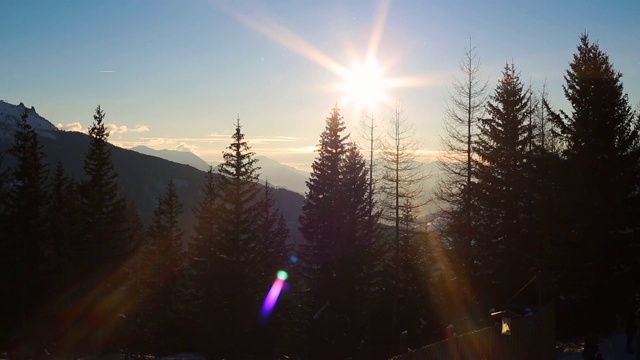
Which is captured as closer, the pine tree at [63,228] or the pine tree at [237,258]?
the pine tree at [237,258]

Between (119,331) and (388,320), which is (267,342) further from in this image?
(119,331)

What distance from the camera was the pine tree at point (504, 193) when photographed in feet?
87.7

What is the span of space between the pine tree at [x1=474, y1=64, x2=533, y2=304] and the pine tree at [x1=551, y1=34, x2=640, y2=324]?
21.7 feet

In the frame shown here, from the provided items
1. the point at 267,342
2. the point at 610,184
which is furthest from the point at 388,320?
the point at 610,184

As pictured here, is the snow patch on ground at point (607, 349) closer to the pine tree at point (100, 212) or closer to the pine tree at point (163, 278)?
the pine tree at point (163, 278)

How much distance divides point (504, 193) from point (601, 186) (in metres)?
7.98

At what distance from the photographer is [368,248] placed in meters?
29.5

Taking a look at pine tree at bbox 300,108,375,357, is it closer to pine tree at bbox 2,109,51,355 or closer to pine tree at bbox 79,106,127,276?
pine tree at bbox 79,106,127,276

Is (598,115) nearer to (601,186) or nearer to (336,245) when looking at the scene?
(601,186)

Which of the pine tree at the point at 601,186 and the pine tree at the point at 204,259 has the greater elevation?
the pine tree at the point at 601,186

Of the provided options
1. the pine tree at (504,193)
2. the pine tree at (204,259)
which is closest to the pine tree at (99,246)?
the pine tree at (204,259)

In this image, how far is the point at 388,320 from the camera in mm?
28703

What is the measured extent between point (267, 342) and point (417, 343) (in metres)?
8.32

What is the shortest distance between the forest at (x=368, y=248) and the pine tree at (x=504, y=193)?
0.08 metres
